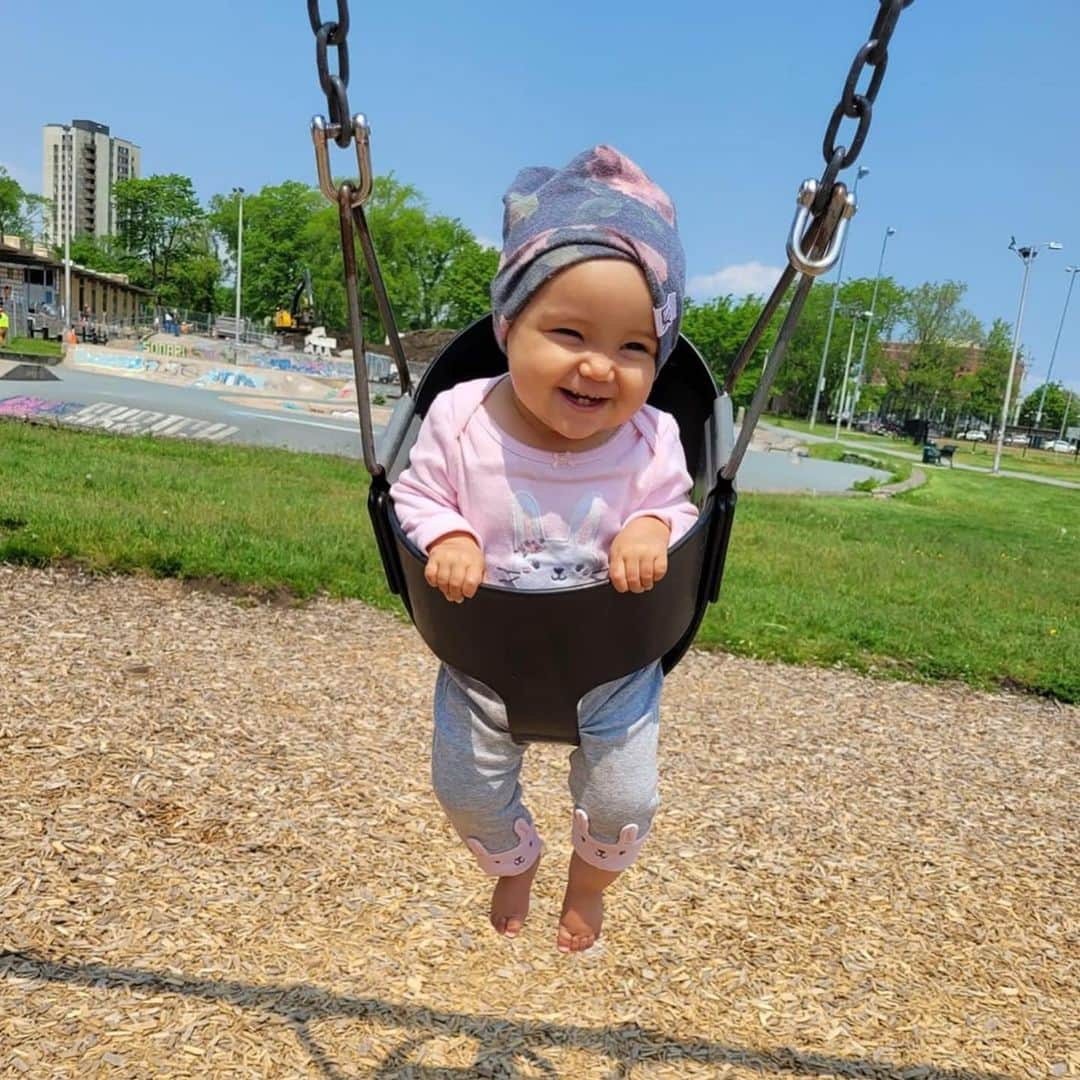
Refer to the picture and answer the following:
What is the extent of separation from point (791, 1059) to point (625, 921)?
761 millimetres

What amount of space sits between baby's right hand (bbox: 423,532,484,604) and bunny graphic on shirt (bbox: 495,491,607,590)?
0.33ft

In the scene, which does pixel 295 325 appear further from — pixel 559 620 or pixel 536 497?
pixel 559 620

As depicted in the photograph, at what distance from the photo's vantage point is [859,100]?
1.49m

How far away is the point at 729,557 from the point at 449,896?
6.02 m

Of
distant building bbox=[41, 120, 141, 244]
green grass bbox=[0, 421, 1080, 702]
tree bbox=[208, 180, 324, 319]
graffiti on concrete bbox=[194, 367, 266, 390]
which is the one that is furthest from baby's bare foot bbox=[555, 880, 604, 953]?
distant building bbox=[41, 120, 141, 244]

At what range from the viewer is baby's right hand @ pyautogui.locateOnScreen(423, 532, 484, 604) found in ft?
4.77

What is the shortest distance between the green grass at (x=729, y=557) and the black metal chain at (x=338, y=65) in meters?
5.48

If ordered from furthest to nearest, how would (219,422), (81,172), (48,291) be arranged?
1. (81,172)
2. (48,291)
3. (219,422)

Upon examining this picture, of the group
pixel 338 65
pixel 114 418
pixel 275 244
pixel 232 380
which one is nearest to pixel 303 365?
pixel 232 380

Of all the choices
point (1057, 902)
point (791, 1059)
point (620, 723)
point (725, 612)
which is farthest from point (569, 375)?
point (725, 612)

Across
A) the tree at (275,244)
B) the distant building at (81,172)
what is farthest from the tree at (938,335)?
the distant building at (81,172)

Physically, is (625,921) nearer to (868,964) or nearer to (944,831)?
(868,964)

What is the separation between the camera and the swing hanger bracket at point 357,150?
154 centimetres

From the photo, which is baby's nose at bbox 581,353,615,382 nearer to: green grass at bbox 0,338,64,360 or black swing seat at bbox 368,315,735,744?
black swing seat at bbox 368,315,735,744
